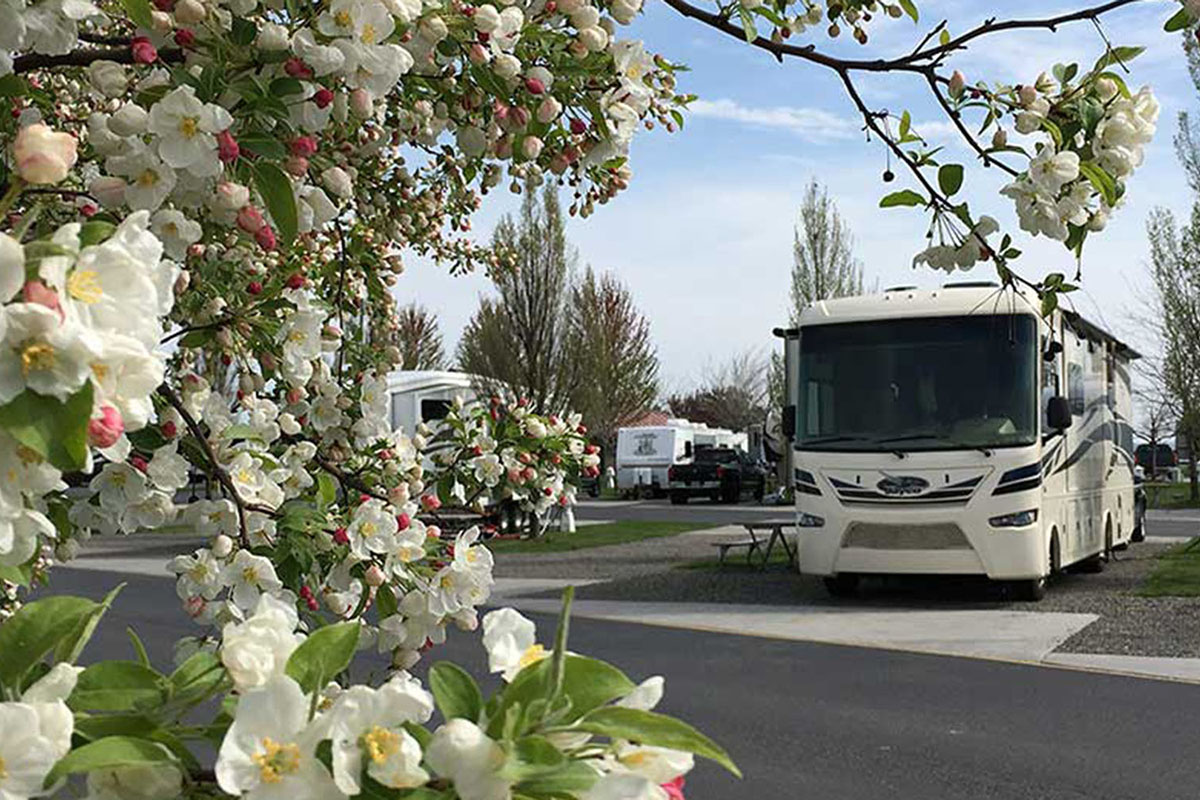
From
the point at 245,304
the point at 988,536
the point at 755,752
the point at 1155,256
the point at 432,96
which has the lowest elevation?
the point at 755,752

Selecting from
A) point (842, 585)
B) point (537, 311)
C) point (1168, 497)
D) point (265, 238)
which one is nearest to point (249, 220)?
point (265, 238)

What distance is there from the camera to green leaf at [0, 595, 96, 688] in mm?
1423

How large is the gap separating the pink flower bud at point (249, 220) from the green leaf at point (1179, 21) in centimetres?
173

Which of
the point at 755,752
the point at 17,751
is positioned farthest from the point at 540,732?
the point at 755,752

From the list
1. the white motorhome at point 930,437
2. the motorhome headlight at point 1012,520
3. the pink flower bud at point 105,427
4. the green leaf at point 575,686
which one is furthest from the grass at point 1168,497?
the pink flower bud at point 105,427

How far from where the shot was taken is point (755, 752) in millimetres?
7793

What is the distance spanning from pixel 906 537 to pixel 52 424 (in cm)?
1278

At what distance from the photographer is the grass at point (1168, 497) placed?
123ft

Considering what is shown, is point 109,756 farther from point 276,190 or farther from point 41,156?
point 276,190

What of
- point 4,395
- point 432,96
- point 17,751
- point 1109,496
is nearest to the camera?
point 4,395

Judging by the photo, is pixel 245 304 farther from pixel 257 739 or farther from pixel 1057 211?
pixel 257 739

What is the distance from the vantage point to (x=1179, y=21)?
272 centimetres

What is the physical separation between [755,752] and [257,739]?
684 centimetres

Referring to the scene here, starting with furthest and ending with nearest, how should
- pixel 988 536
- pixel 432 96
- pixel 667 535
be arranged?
pixel 667 535 → pixel 988 536 → pixel 432 96
